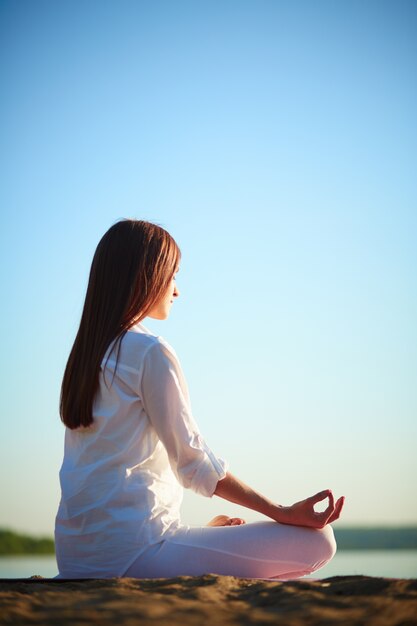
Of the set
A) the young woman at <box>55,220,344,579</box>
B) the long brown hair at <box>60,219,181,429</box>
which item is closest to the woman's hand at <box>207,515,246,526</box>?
the young woman at <box>55,220,344,579</box>

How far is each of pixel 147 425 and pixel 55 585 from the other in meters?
0.63

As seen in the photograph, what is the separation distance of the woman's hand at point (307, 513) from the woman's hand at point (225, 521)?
14.8 inches

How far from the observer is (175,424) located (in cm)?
289

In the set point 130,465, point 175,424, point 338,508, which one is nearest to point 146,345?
point 175,424

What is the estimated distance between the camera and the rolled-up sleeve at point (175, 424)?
114 inches

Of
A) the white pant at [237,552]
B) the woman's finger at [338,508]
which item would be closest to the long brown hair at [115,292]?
the white pant at [237,552]

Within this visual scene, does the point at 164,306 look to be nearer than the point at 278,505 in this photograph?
No

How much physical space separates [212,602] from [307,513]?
2.26 ft

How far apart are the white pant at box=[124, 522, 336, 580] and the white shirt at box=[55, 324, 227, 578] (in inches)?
2.2

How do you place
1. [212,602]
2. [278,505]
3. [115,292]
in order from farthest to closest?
[115,292], [278,505], [212,602]

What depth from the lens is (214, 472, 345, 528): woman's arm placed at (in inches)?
117

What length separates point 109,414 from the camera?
9.64 ft

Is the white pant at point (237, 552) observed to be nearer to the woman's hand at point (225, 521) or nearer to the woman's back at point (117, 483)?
the woman's back at point (117, 483)

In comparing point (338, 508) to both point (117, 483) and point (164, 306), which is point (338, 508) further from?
point (164, 306)
